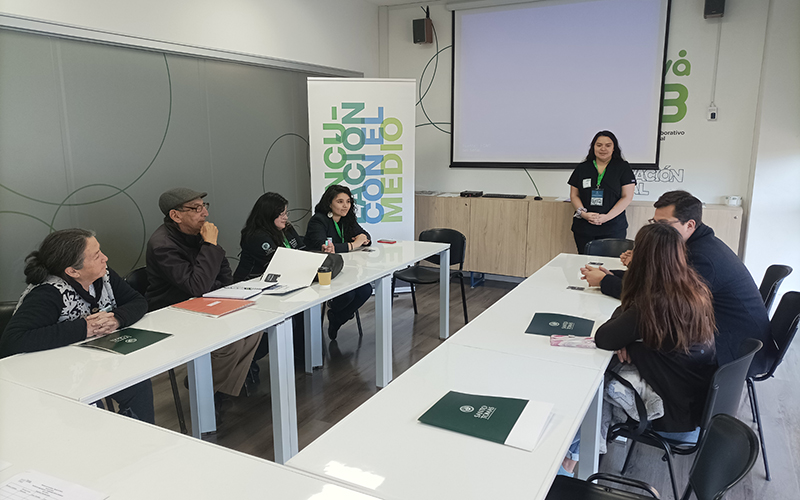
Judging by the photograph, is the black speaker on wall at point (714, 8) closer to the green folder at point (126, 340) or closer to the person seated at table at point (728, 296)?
the person seated at table at point (728, 296)

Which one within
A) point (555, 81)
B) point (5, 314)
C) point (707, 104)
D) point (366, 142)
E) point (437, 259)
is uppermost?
point (555, 81)

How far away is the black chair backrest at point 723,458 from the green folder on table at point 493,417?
405mm

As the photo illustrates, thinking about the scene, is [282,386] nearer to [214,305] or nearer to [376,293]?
[214,305]

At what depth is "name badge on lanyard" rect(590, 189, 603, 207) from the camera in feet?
16.2

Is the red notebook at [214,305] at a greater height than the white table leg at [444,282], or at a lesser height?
greater

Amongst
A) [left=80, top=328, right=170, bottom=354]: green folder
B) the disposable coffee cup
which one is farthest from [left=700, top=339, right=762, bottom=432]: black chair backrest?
[left=80, top=328, right=170, bottom=354]: green folder

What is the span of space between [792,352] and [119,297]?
186 inches

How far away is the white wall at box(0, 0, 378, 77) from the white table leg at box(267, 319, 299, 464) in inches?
102

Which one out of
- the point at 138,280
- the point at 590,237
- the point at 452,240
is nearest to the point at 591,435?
A: the point at 138,280

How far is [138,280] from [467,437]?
244 cm

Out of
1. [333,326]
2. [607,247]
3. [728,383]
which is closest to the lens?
[728,383]

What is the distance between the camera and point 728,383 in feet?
6.25

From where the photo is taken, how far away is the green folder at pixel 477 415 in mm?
1532

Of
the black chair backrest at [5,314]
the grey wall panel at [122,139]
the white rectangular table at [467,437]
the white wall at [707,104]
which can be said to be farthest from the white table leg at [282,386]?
the white wall at [707,104]
